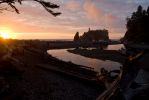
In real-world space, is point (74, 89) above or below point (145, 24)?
below

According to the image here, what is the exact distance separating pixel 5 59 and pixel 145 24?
210 feet

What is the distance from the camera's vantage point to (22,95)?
696 inches

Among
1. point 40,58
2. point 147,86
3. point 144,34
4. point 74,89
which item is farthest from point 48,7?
point 144,34

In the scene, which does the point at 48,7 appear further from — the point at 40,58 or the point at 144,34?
the point at 144,34

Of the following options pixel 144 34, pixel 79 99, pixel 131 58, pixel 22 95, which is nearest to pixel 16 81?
pixel 22 95

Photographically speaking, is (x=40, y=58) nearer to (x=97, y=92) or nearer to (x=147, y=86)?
(x=97, y=92)

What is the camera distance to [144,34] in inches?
3137

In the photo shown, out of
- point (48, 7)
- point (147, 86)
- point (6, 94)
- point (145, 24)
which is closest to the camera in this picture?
point (147, 86)

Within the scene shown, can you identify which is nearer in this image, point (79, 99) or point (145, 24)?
point (79, 99)

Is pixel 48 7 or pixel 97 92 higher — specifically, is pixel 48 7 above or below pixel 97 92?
above

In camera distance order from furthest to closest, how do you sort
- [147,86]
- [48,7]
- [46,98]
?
[46,98] → [48,7] → [147,86]

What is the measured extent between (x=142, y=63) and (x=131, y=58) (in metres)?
0.33

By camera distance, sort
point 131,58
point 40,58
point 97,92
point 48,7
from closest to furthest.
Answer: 1. point 131,58
2. point 48,7
3. point 97,92
4. point 40,58

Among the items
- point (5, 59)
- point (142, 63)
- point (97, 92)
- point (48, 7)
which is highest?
point (48, 7)
